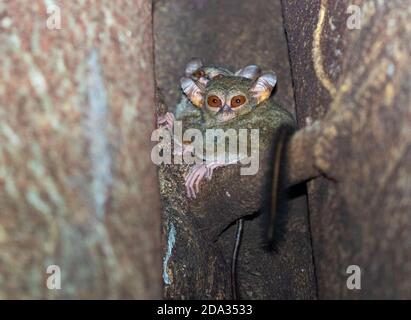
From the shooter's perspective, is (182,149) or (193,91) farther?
(193,91)

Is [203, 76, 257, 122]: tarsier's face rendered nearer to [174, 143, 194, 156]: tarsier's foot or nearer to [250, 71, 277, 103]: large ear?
[250, 71, 277, 103]: large ear

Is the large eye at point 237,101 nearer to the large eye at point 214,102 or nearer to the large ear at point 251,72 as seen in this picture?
the large eye at point 214,102

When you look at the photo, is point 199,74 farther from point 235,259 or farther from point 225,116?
point 235,259

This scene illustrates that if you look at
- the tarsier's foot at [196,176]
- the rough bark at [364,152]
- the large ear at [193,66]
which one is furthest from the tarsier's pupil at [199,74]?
the rough bark at [364,152]

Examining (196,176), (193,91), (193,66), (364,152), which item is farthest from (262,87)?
(364,152)

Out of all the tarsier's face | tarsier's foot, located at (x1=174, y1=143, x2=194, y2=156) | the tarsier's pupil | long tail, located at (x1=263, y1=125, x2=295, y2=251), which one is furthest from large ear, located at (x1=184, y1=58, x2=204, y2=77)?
long tail, located at (x1=263, y1=125, x2=295, y2=251)

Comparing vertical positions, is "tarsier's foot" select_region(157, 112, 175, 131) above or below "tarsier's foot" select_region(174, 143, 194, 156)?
above
